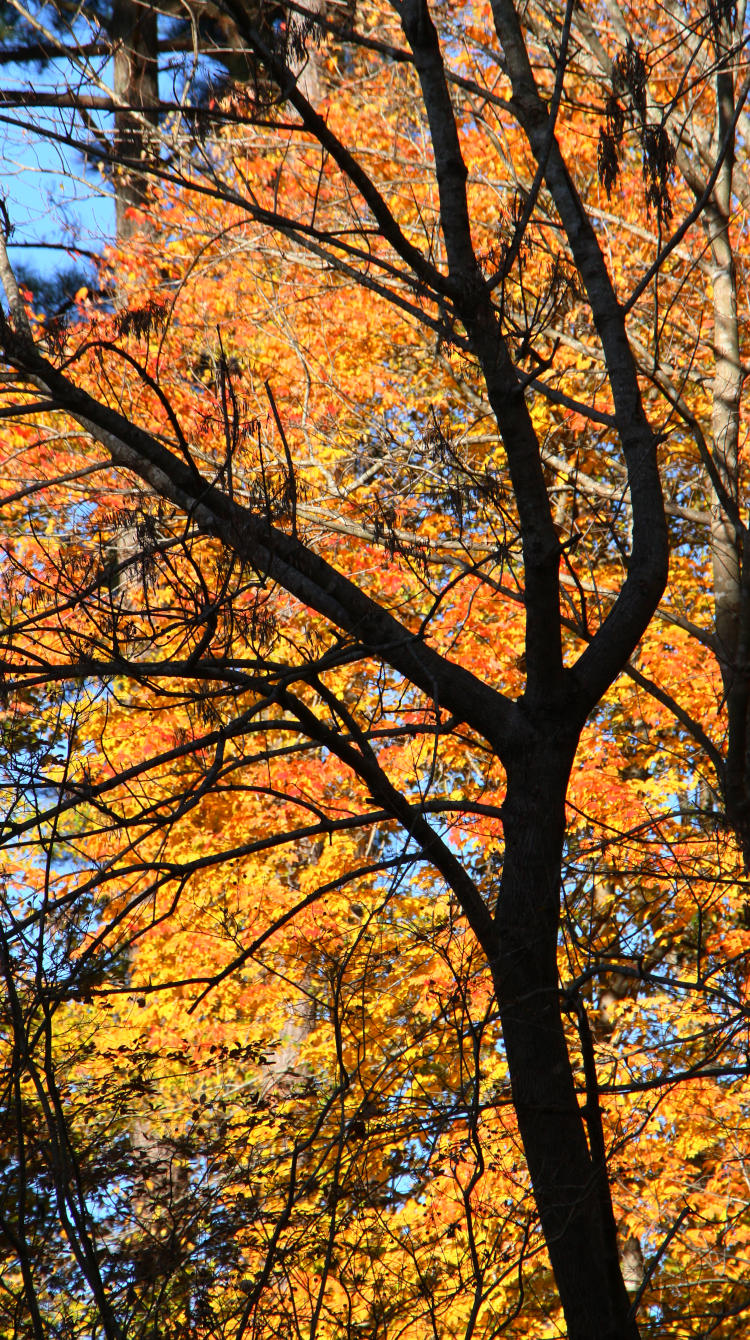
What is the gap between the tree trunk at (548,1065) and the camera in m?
2.96

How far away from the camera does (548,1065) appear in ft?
10.4

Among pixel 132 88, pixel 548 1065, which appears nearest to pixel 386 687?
pixel 548 1065

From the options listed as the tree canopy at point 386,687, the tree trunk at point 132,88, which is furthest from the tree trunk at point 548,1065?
the tree trunk at point 132,88

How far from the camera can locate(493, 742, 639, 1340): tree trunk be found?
296cm

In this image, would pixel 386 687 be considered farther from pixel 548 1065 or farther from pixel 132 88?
pixel 132 88

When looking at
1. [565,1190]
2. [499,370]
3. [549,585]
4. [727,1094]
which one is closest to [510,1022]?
[565,1190]

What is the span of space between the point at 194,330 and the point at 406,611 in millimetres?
3229

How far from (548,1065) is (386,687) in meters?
2.91

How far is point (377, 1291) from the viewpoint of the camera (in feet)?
13.6

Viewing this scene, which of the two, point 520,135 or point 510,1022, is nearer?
point 510,1022

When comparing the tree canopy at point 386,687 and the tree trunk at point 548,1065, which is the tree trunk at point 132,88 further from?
the tree trunk at point 548,1065

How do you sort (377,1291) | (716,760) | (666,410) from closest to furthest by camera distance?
(377,1291) → (716,760) → (666,410)

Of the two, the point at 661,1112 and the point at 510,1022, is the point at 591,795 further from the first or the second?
the point at 510,1022

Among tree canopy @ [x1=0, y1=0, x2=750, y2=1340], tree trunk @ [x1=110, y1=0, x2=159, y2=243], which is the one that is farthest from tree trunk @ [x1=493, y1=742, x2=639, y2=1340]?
tree trunk @ [x1=110, y1=0, x2=159, y2=243]
